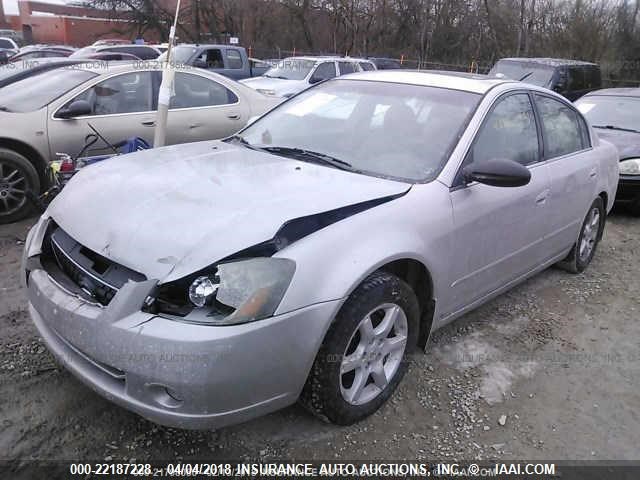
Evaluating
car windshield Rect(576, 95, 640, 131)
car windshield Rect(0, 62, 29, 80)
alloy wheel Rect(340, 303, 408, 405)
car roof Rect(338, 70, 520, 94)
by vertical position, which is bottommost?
alloy wheel Rect(340, 303, 408, 405)

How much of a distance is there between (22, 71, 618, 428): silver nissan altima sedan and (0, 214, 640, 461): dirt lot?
0.69ft

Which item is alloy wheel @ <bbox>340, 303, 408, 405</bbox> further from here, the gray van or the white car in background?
the gray van

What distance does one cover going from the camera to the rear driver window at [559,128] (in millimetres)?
3855

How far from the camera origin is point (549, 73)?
11781mm

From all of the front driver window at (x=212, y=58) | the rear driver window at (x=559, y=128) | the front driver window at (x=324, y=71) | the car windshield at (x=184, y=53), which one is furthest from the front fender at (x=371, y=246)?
the front driver window at (x=212, y=58)

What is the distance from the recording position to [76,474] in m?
2.24

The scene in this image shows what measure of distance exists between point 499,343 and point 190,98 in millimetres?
4498

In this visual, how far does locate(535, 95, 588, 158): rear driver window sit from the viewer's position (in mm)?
3855

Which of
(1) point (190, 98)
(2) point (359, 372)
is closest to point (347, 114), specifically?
(2) point (359, 372)

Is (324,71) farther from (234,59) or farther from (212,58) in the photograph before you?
(212,58)

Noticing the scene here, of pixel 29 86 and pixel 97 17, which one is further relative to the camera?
pixel 97 17

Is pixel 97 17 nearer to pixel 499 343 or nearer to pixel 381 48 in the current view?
pixel 381 48

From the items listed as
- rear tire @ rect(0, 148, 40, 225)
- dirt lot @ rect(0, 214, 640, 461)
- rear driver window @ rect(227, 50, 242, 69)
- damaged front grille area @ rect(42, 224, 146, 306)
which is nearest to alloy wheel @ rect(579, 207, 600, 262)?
dirt lot @ rect(0, 214, 640, 461)

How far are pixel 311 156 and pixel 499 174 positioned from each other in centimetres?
107
